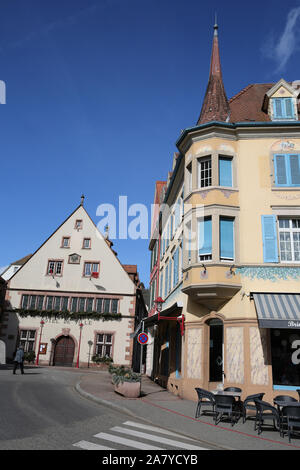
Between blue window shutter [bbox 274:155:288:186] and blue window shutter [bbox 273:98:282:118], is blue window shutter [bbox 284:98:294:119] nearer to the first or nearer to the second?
blue window shutter [bbox 273:98:282:118]

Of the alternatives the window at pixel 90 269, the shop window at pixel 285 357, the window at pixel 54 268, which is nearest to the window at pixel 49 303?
the window at pixel 54 268

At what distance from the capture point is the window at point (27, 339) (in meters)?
32.8

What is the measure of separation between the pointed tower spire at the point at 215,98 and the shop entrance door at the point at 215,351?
953cm

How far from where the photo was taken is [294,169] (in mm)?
15570

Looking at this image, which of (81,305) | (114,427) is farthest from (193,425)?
(81,305)

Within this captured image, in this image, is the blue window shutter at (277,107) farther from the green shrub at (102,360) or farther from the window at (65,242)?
the window at (65,242)

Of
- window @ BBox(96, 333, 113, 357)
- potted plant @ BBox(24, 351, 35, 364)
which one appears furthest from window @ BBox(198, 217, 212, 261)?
potted plant @ BBox(24, 351, 35, 364)

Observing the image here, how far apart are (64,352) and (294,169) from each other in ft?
83.8

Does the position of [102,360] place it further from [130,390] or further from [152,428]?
[152,428]

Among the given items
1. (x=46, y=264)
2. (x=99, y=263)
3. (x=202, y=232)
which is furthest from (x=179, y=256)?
(x=46, y=264)

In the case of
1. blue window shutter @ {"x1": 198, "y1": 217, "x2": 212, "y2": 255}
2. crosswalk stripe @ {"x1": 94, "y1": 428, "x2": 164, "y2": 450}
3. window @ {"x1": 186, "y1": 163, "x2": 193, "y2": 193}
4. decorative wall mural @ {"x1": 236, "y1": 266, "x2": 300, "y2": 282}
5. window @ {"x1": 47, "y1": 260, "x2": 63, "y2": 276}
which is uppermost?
window @ {"x1": 186, "y1": 163, "x2": 193, "y2": 193}

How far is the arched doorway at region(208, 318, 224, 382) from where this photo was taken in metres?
14.5

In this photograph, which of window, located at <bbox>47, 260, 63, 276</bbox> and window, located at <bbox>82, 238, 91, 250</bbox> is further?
window, located at <bbox>82, 238, 91, 250</bbox>
